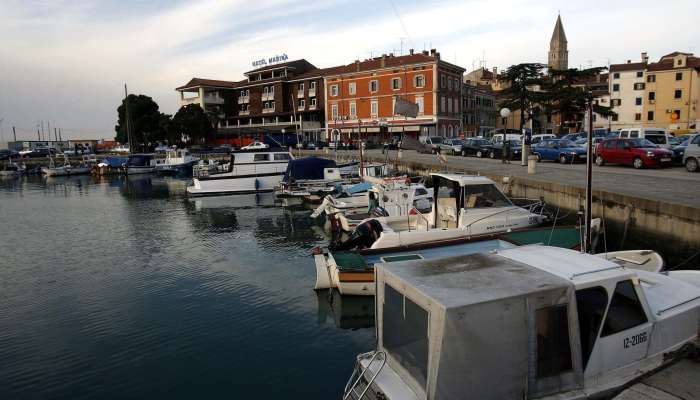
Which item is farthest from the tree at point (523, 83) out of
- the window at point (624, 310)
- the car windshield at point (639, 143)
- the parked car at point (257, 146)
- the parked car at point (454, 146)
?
the window at point (624, 310)

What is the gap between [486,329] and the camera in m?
4.91

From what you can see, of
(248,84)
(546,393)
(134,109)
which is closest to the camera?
(546,393)

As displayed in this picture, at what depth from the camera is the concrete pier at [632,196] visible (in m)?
12.8

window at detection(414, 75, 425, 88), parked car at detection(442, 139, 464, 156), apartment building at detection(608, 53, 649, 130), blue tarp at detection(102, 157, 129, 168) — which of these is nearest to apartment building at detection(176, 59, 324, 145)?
window at detection(414, 75, 425, 88)

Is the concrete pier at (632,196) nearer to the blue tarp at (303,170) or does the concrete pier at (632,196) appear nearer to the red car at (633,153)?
the red car at (633,153)

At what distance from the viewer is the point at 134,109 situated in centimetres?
8150

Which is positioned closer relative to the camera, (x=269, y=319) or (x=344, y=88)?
(x=269, y=319)

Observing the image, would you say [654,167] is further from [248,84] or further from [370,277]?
[248,84]

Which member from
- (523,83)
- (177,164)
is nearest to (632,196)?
(523,83)

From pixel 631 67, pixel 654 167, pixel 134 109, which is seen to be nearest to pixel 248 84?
pixel 134 109

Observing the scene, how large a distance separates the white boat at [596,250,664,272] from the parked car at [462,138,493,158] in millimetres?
27922

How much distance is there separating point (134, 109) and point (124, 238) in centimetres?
6660

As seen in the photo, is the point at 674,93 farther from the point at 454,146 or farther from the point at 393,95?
the point at 454,146

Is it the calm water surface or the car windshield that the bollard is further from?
the calm water surface
